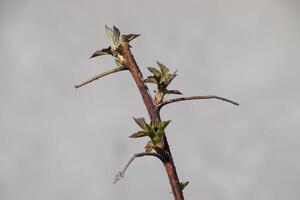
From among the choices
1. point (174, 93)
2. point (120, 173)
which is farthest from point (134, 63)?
point (120, 173)

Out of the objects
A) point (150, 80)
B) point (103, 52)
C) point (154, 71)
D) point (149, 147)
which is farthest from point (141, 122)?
point (103, 52)

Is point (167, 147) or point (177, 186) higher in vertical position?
point (167, 147)

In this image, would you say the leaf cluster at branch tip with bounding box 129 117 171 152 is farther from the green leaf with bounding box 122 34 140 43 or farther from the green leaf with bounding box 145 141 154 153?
the green leaf with bounding box 122 34 140 43

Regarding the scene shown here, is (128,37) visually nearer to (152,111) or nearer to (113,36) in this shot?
(113,36)

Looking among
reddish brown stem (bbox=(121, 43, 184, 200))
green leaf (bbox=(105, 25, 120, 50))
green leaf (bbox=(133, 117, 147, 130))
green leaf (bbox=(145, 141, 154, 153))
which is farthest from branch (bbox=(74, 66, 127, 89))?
green leaf (bbox=(145, 141, 154, 153))

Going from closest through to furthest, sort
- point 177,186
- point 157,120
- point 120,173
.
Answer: point 120,173, point 177,186, point 157,120

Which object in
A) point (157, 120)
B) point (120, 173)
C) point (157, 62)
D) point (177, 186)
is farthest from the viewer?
point (157, 62)

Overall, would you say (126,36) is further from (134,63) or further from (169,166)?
(169,166)
